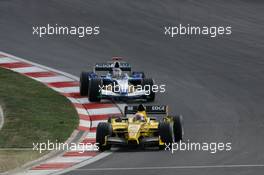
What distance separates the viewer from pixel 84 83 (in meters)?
32.9

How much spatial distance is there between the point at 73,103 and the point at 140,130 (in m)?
5.23

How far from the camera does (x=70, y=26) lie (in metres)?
40.8

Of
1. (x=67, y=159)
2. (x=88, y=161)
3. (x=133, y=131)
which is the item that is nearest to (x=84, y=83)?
(x=133, y=131)

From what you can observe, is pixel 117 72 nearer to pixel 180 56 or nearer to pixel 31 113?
pixel 31 113

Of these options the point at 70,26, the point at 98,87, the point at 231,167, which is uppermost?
the point at 70,26

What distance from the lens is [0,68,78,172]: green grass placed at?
90.9 ft

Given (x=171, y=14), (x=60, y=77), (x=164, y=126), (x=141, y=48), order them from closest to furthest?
(x=164, y=126) → (x=60, y=77) → (x=141, y=48) → (x=171, y=14)

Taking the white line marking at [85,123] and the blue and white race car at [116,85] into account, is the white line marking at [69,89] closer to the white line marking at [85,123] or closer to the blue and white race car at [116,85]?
the blue and white race car at [116,85]

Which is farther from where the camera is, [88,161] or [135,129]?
[135,129]

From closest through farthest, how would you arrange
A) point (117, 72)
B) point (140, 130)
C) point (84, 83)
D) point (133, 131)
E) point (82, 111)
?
point (133, 131) → point (140, 130) → point (82, 111) → point (117, 72) → point (84, 83)

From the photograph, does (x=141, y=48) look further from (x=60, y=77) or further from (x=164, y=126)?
(x=164, y=126)

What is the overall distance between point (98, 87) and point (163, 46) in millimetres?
7465

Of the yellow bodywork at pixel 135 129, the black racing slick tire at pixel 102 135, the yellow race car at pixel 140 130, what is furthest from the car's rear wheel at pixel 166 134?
the black racing slick tire at pixel 102 135

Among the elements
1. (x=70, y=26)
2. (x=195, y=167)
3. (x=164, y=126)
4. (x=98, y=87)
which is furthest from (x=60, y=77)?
(x=195, y=167)
